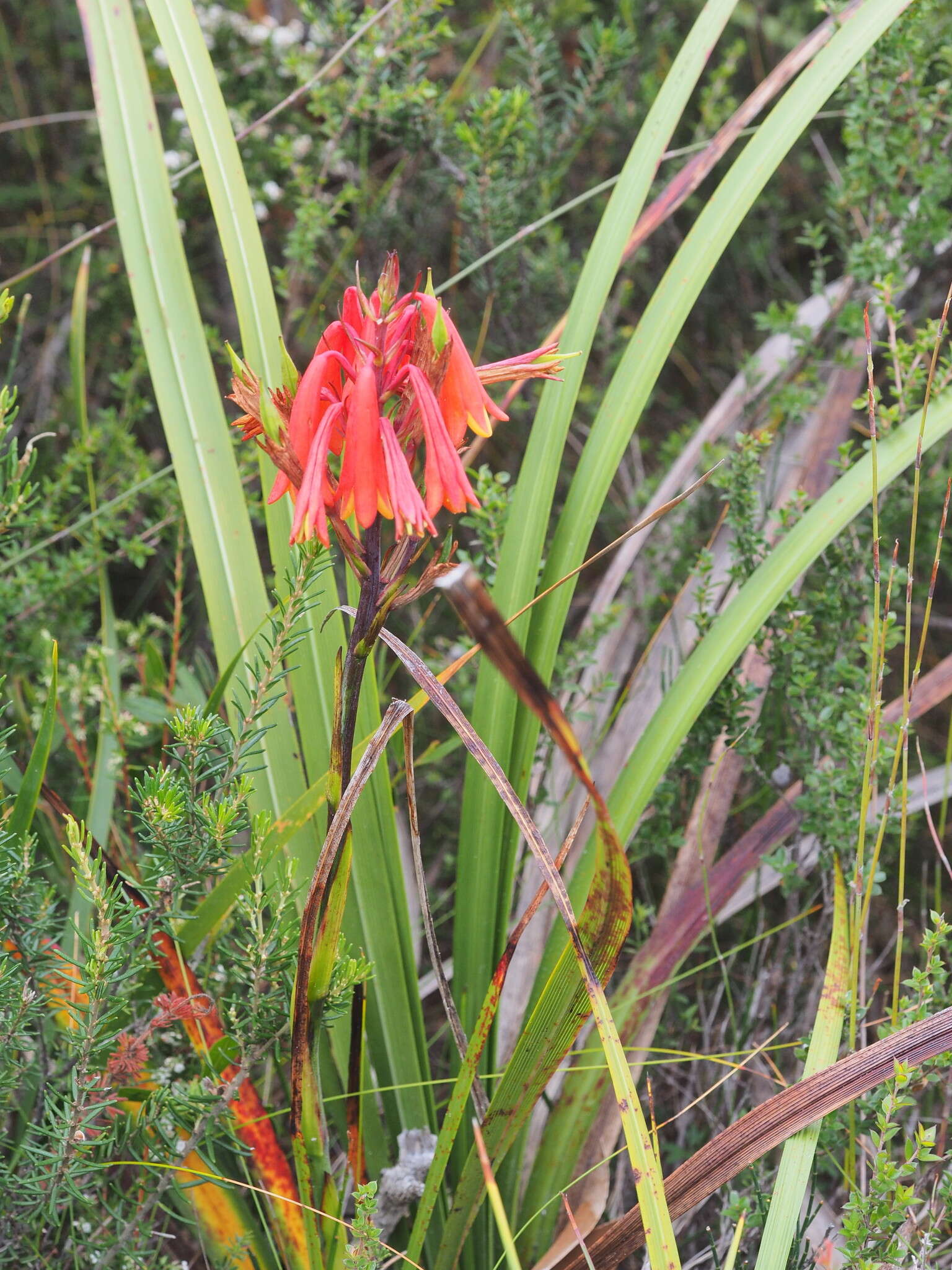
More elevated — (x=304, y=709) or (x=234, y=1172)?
(x=304, y=709)

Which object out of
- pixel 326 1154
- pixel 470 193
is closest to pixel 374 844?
pixel 326 1154

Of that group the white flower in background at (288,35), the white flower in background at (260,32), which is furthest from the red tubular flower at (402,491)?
the white flower in background at (260,32)

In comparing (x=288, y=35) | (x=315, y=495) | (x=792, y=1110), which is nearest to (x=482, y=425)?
(x=315, y=495)

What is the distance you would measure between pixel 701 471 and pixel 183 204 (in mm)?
1311

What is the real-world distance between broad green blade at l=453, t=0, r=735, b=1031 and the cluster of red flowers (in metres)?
0.31

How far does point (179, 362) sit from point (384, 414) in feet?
1.46

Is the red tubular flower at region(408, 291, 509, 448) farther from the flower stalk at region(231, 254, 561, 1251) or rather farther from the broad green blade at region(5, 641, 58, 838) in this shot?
the broad green blade at region(5, 641, 58, 838)

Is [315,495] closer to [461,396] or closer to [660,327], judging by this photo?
[461,396]

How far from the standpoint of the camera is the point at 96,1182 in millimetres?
936

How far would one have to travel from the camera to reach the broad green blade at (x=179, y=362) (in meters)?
1.09

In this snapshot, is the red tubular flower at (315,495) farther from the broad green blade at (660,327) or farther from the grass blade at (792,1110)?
the grass blade at (792,1110)

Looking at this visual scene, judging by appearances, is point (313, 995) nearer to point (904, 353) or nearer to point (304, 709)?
point (304, 709)

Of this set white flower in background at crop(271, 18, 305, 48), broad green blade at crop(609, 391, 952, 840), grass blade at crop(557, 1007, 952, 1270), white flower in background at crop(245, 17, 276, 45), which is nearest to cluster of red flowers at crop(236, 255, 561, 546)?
broad green blade at crop(609, 391, 952, 840)

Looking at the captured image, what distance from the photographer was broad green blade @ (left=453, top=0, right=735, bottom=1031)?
1.08 metres
